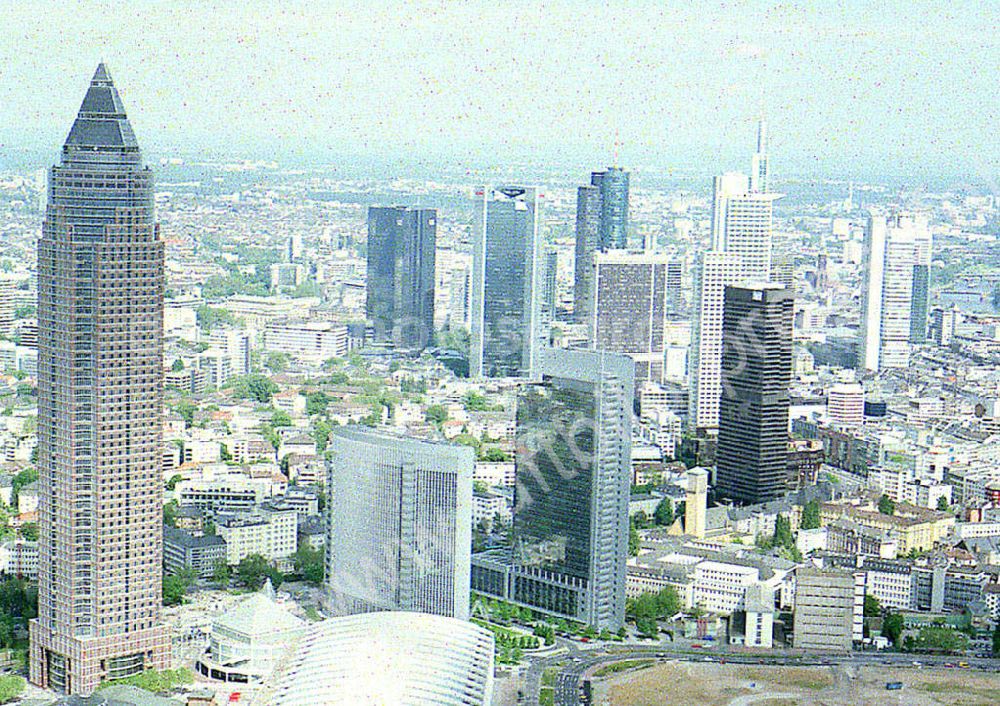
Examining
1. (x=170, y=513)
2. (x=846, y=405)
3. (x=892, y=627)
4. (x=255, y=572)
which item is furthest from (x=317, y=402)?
(x=892, y=627)

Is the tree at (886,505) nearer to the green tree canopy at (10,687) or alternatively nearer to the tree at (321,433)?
the tree at (321,433)

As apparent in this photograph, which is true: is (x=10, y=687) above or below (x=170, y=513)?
below

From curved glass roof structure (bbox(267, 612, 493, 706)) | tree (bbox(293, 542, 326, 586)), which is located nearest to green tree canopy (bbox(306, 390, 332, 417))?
tree (bbox(293, 542, 326, 586))

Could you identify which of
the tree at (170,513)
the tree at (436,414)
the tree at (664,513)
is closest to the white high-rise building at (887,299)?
the tree at (664,513)

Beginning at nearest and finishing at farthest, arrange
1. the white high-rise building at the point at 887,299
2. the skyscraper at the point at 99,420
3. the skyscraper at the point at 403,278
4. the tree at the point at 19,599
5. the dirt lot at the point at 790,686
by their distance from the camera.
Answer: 1. the dirt lot at the point at 790,686
2. the skyscraper at the point at 99,420
3. the tree at the point at 19,599
4. the skyscraper at the point at 403,278
5. the white high-rise building at the point at 887,299

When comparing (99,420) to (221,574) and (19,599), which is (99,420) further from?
Result: (221,574)

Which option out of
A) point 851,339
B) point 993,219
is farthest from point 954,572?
point 851,339

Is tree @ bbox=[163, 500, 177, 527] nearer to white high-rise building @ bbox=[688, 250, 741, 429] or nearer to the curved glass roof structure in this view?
the curved glass roof structure

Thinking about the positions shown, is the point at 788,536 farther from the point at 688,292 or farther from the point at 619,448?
the point at 688,292
